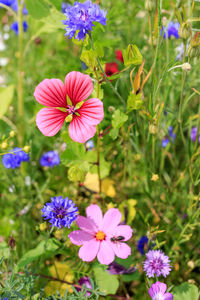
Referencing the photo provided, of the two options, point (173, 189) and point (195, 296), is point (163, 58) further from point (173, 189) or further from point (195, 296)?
point (195, 296)

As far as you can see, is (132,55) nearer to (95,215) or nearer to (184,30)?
(184,30)

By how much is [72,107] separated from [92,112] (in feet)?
0.26

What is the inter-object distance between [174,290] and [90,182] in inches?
17.8

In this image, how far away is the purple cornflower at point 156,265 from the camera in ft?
2.47

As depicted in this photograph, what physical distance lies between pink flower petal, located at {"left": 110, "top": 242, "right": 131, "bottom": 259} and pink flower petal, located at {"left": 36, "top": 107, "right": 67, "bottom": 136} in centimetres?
31

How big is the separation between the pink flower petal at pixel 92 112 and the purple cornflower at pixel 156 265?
362mm

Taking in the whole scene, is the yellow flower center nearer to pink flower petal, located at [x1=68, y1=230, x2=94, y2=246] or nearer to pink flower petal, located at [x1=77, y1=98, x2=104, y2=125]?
pink flower petal, located at [x1=68, y1=230, x2=94, y2=246]

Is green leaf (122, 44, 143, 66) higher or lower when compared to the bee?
higher

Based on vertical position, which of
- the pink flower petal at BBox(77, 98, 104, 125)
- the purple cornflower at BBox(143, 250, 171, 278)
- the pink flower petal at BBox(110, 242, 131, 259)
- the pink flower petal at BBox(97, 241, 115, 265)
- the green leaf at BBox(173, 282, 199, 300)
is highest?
the pink flower petal at BBox(77, 98, 104, 125)

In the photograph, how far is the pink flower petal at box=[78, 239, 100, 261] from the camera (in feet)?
2.45

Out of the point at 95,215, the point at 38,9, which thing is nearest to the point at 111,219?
the point at 95,215

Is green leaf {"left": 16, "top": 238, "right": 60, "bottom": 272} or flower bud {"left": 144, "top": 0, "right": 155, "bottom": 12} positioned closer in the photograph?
flower bud {"left": 144, "top": 0, "right": 155, "bottom": 12}

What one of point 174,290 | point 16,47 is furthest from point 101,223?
point 16,47

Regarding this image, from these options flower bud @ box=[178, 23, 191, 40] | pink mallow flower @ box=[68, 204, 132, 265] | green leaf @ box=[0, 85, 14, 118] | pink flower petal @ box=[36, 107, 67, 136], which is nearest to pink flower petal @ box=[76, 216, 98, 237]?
pink mallow flower @ box=[68, 204, 132, 265]
